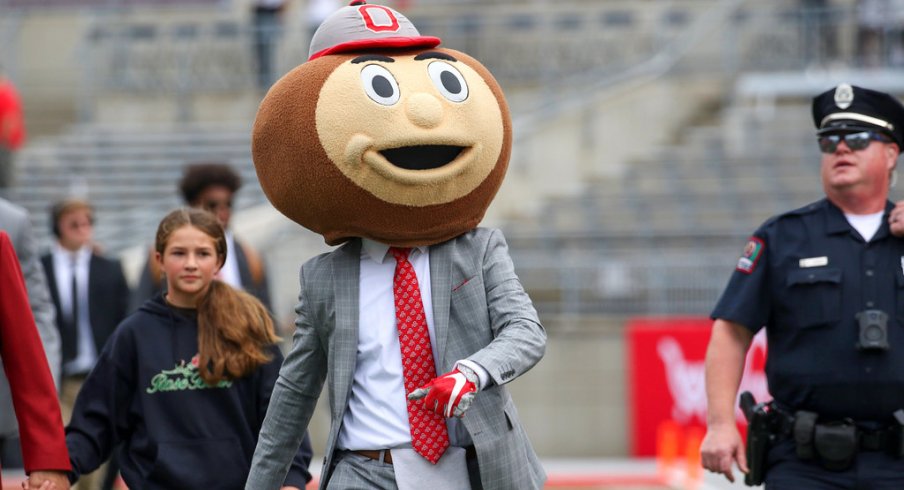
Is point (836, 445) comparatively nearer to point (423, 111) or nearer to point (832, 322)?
point (832, 322)

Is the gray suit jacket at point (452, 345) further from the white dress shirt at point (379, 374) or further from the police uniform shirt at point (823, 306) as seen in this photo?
the police uniform shirt at point (823, 306)

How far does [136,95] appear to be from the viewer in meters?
→ 21.4

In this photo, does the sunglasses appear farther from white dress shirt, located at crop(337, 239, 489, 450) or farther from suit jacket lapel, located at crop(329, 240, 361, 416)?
suit jacket lapel, located at crop(329, 240, 361, 416)

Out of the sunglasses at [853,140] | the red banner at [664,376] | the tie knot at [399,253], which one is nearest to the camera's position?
the tie knot at [399,253]

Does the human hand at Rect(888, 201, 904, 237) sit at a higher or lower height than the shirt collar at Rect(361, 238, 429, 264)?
higher

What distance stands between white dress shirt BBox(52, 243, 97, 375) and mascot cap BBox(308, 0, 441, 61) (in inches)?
189

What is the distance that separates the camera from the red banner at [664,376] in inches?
544

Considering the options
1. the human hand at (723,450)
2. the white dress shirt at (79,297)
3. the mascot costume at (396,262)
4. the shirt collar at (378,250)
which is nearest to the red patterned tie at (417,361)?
the mascot costume at (396,262)

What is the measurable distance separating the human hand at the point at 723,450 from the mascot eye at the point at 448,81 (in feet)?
4.99

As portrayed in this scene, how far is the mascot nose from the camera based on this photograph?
510cm

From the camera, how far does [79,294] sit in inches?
394

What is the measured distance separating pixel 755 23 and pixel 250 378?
584 inches

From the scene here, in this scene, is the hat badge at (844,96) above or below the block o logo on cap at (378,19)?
below

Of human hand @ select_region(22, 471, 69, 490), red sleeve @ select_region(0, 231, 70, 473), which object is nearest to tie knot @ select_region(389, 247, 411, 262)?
red sleeve @ select_region(0, 231, 70, 473)
